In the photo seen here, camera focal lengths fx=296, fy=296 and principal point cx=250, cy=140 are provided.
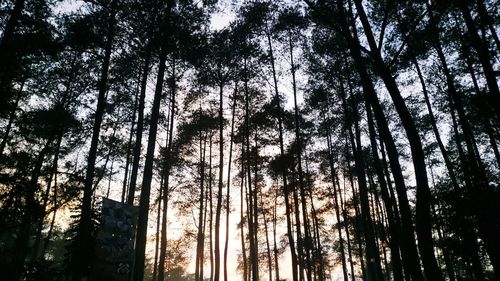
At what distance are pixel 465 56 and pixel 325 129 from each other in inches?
404

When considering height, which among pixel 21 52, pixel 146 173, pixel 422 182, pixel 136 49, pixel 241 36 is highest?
pixel 241 36

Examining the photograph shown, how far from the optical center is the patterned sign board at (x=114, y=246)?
860cm

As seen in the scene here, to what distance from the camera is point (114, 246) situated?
28.8 feet

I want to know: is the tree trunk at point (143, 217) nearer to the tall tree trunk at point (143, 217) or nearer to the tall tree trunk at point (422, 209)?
the tall tree trunk at point (143, 217)

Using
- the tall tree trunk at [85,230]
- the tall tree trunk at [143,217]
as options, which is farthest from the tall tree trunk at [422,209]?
the tall tree trunk at [85,230]

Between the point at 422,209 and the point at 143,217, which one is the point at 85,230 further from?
the point at 422,209

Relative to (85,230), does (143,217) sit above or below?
above

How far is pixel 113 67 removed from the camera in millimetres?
14602

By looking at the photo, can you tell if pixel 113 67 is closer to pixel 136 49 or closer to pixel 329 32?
pixel 136 49

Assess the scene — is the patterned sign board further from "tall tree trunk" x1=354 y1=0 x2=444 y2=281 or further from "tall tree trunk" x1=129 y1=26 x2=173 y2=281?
"tall tree trunk" x1=354 y1=0 x2=444 y2=281

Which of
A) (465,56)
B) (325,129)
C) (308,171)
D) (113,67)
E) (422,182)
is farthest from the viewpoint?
(308,171)

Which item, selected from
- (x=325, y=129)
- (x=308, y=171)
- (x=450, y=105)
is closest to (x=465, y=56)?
(x=450, y=105)

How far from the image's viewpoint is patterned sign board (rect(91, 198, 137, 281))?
860 cm

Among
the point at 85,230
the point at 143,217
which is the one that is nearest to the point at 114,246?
the point at 143,217
